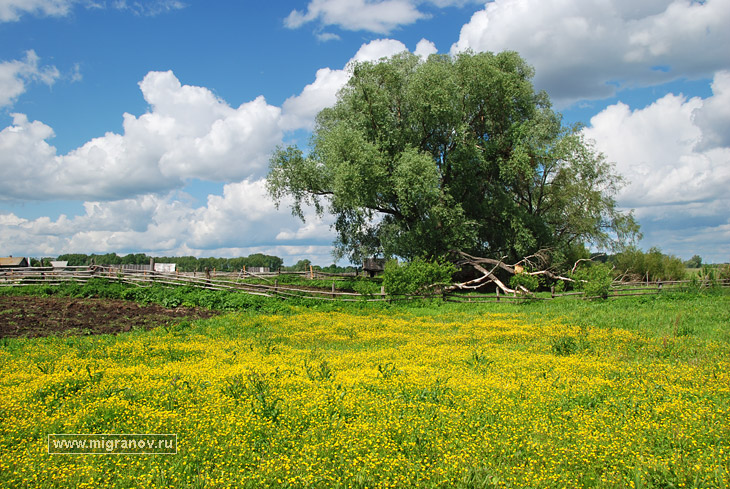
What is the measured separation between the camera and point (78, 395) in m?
8.53

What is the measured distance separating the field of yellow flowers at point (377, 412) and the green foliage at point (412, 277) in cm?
1211

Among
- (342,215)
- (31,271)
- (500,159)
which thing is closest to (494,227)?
(500,159)

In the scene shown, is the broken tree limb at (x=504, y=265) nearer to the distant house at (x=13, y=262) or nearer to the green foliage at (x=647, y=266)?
the green foliage at (x=647, y=266)

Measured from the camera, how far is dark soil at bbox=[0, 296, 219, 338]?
16750 millimetres

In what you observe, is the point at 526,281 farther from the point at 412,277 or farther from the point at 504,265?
the point at 412,277

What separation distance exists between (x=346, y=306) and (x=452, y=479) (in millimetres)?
19006

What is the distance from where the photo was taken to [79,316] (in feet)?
64.7

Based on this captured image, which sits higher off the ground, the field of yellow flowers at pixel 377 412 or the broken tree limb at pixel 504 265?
the broken tree limb at pixel 504 265

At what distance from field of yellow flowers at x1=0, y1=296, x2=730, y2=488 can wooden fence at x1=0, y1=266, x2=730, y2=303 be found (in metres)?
12.8

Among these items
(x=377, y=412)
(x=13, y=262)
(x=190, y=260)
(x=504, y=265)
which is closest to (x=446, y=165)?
(x=504, y=265)

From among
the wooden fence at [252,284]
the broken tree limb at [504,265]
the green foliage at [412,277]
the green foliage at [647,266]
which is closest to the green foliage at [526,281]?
the wooden fence at [252,284]

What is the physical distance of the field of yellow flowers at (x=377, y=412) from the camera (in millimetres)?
5715

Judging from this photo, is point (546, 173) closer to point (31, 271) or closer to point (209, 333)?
point (209, 333)

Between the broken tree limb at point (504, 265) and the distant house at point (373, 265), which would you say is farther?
the distant house at point (373, 265)
